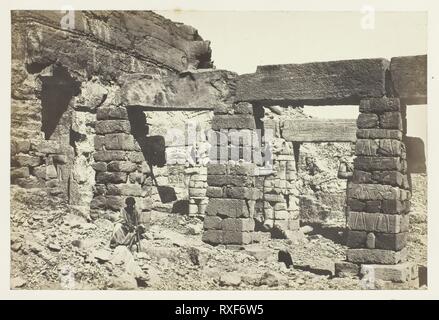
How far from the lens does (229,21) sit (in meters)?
10.3

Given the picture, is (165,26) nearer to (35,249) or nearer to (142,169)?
(142,169)

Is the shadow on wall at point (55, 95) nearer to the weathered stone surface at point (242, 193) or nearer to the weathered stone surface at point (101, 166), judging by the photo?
the weathered stone surface at point (101, 166)

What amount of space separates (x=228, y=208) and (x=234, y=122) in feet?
5.28

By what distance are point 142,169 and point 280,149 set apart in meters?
5.67

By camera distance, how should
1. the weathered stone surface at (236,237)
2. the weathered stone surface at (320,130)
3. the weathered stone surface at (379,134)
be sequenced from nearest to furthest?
1. the weathered stone surface at (379,134)
2. the weathered stone surface at (236,237)
3. the weathered stone surface at (320,130)

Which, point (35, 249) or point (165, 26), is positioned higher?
point (165, 26)

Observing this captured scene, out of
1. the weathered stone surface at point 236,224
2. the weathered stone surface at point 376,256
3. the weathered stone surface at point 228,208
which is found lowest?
the weathered stone surface at point 376,256

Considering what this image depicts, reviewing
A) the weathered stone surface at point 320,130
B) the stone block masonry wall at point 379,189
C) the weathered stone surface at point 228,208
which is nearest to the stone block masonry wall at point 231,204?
the weathered stone surface at point 228,208

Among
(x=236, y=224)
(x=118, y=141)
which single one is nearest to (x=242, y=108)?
(x=236, y=224)

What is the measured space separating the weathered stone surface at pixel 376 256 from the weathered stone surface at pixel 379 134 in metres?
1.90

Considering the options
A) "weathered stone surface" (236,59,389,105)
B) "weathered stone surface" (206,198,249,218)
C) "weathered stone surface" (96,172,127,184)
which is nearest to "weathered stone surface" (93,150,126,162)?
"weathered stone surface" (96,172,127,184)

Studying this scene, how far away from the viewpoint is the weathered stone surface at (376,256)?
10.8m

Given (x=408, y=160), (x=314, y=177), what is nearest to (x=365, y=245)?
(x=408, y=160)

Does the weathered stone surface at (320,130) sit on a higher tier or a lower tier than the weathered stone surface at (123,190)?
higher
